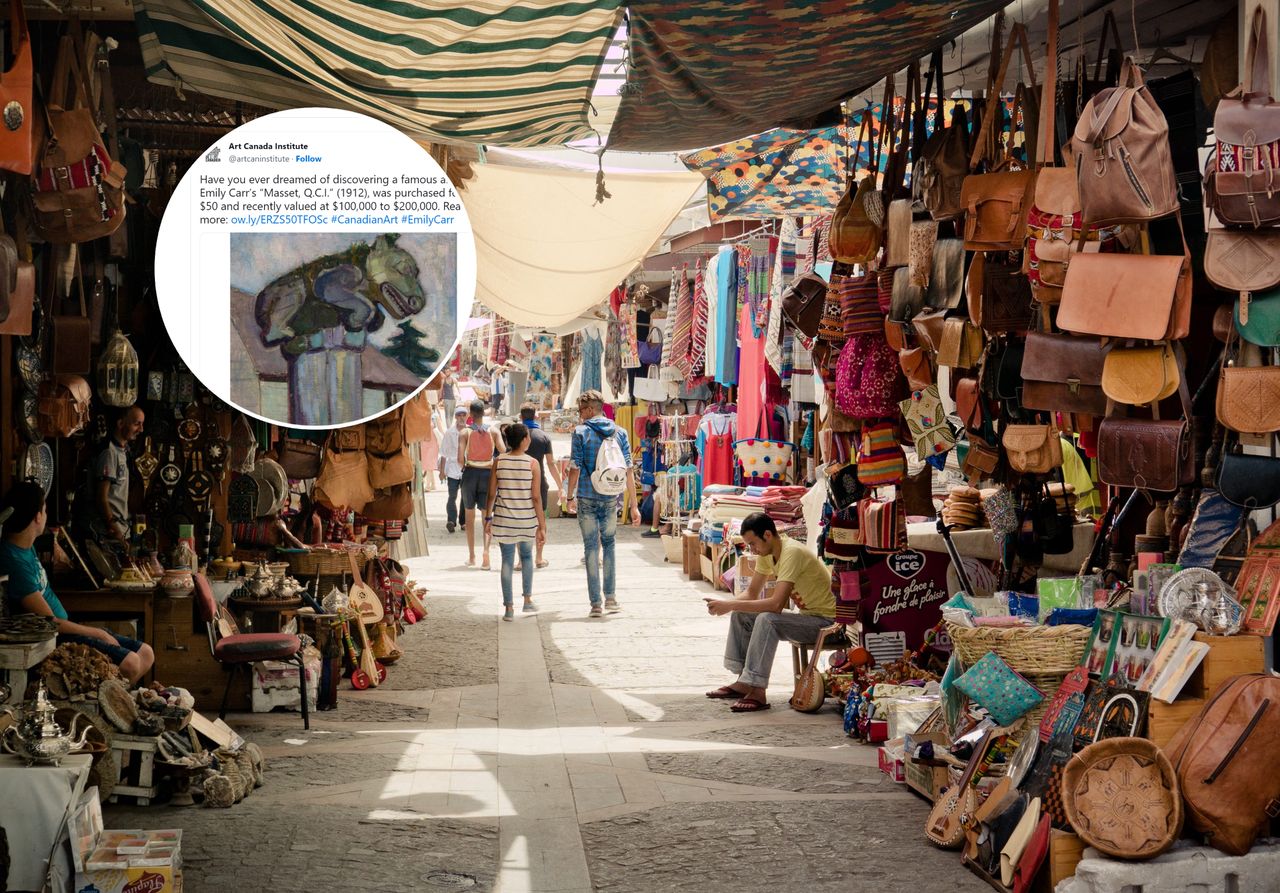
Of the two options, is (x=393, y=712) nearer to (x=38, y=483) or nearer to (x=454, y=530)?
(x=38, y=483)

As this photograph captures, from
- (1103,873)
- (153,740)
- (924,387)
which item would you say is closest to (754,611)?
(924,387)

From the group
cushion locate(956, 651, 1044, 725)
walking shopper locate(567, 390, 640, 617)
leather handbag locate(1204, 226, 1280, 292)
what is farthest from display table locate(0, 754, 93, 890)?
walking shopper locate(567, 390, 640, 617)

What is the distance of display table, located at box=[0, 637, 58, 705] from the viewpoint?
573 centimetres

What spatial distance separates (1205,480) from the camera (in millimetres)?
4867

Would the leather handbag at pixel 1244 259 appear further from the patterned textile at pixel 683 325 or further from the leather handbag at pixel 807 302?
the patterned textile at pixel 683 325

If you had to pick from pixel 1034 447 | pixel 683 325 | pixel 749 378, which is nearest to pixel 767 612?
pixel 1034 447

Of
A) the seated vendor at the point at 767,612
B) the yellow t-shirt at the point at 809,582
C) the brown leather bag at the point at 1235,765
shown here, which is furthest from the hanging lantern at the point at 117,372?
the brown leather bag at the point at 1235,765

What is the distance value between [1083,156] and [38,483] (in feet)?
15.9

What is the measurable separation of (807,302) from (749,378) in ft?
15.7

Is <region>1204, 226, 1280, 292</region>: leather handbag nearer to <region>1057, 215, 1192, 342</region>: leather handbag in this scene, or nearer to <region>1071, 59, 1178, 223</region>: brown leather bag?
<region>1071, 59, 1178, 223</region>: brown leather bag

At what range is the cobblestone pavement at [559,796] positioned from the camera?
17.3 ft

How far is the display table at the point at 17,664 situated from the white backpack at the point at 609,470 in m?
6.53

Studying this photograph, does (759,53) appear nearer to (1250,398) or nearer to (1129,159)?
(1129,159)
